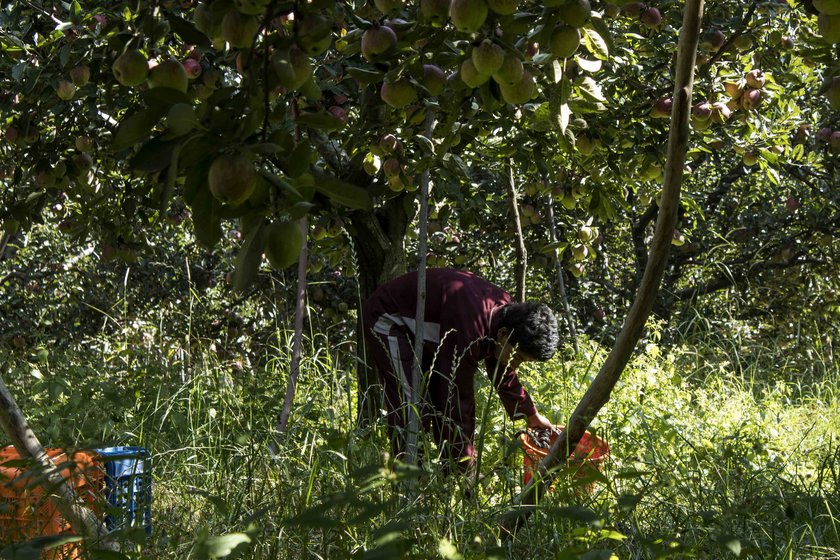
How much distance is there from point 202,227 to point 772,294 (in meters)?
7.01

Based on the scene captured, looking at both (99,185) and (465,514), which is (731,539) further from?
(99,185)

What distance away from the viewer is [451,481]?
2.34m

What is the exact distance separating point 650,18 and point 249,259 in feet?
7.66

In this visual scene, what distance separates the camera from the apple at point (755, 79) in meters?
3.00

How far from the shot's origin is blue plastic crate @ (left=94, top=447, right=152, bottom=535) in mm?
2164

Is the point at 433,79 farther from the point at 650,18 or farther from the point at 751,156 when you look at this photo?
the point at 751,156

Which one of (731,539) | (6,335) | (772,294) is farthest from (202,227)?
(772,294)

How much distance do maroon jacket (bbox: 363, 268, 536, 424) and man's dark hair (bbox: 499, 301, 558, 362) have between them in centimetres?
11

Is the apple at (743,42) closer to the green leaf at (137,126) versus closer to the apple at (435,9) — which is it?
the apple at (435,9)

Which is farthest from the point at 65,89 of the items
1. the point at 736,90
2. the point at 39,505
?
the point at 736,90

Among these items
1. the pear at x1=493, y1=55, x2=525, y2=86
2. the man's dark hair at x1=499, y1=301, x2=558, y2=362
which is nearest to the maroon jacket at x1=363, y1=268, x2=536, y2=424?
the man's dark hair at x1=499, y1=301, x2=558, y2=362

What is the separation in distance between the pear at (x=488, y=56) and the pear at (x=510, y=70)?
20mm

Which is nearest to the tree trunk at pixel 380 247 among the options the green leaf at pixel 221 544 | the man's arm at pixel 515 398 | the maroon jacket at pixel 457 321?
the maroon jacket at pixel 457 321

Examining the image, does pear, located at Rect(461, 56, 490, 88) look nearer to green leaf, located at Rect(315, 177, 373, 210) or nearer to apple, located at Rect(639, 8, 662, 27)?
green leaf, located at Rect(315, 177, 373, 210)
